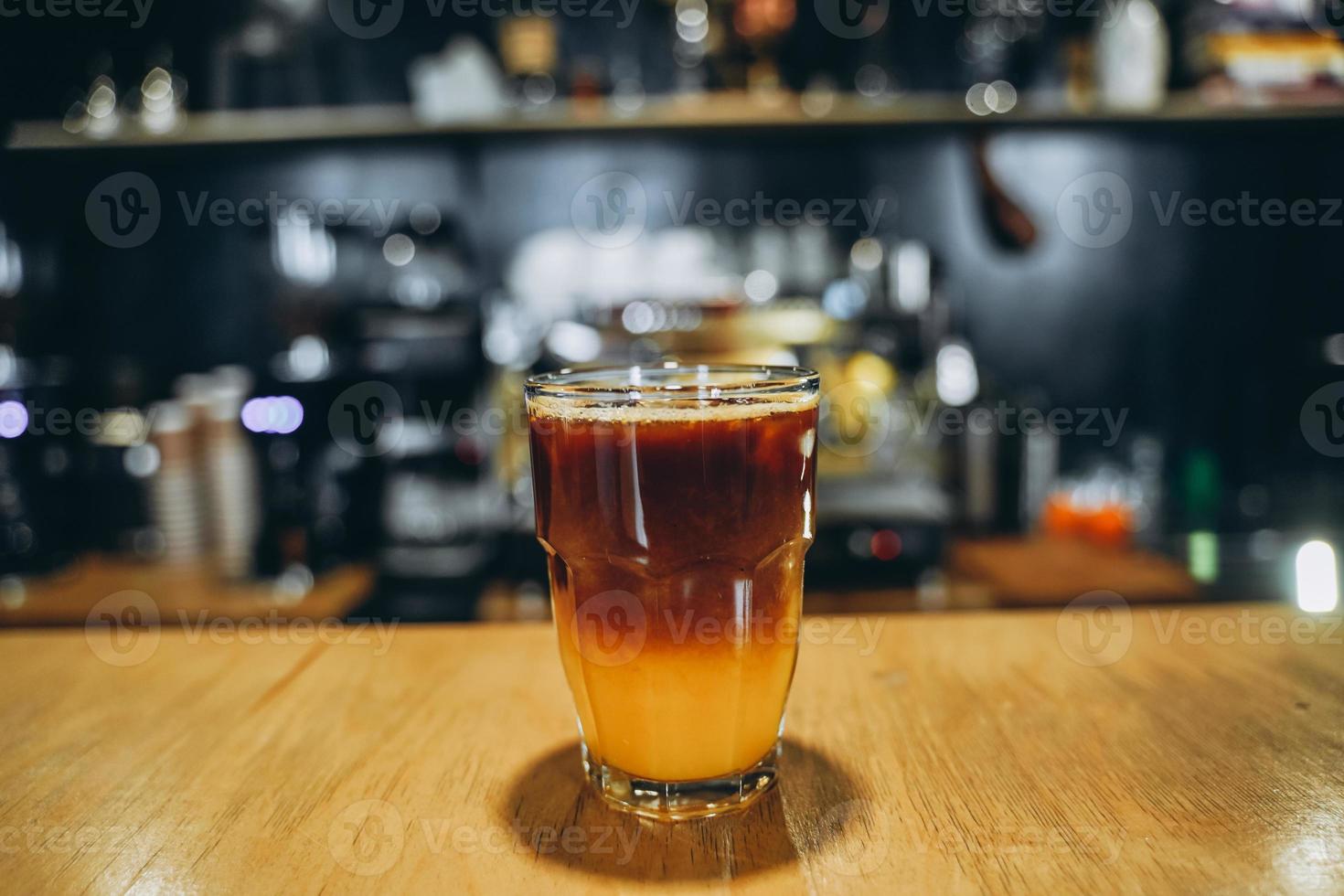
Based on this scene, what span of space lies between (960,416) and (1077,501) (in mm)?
369

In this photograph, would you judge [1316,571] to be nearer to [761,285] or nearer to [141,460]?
[761,285]

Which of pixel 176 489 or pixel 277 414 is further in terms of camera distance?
pixel 176 489

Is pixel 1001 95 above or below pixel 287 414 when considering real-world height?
above

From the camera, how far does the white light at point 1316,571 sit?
2.05 meters

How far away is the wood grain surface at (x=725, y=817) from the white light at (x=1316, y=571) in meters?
1.42

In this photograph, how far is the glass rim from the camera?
0.56 m

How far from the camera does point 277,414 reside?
1970 mm

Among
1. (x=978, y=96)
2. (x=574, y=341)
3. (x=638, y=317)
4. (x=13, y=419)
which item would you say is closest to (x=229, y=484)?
(x=13, y=419)

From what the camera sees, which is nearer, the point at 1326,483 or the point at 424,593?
the point at 424,593

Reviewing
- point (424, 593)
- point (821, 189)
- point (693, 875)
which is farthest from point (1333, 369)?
point (693, 875)

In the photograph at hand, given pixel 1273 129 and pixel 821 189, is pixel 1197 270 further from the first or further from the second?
pixel 821 189

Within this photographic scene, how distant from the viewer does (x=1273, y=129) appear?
7.59ft

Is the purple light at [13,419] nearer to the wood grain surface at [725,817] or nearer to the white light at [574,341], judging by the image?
the white light at [574,341]

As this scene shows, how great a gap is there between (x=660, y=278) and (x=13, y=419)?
4.65 feet
